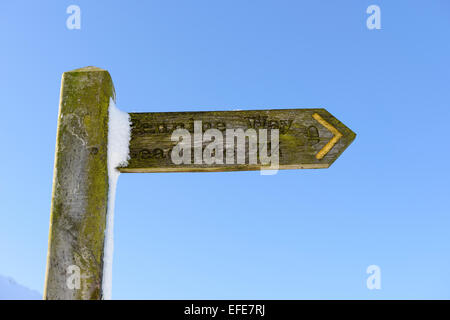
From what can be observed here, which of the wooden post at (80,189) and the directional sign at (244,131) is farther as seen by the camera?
the directional sign at (244,131)

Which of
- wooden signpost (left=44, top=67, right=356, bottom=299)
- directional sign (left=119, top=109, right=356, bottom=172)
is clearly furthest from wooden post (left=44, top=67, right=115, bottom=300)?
directional sign (left=119, top=109, right=356, bottom=172)

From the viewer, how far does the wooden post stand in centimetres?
175

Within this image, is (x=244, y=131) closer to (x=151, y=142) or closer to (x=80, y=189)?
(x=151, y=142)

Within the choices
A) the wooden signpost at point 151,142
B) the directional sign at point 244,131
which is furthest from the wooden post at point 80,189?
the directional sign at point 244,131

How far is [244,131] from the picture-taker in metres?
2.04

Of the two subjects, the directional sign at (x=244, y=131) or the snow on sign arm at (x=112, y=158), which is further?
the directional sign at (x=244, y=131)

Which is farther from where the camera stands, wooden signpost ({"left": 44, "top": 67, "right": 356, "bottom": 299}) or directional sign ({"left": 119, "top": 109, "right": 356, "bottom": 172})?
directional sign ({"left": 119, "top": 109, "right": 356, "bottom": 172})

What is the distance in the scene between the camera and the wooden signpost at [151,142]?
1.84 metres

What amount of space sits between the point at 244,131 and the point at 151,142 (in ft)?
1.65

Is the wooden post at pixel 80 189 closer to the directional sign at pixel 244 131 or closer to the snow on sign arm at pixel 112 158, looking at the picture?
the snow on sign arm at pixel 112 158

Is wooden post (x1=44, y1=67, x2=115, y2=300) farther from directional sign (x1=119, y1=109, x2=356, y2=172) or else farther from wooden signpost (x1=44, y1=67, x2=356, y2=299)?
directional sign (x1=119, y1=109, x2=356, y2=172)

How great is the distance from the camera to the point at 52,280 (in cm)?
174
